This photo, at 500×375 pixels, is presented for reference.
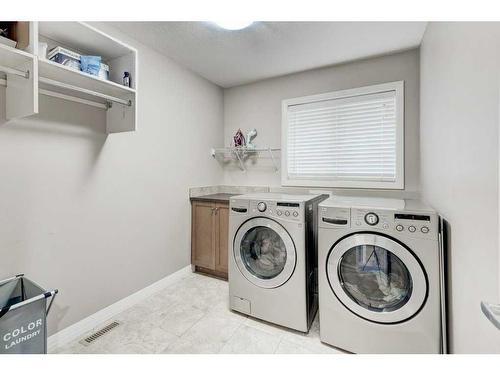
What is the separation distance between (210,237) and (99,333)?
1222 mm

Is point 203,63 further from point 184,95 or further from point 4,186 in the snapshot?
point 4,186

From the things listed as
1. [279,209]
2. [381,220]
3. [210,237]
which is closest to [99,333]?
[210,237]

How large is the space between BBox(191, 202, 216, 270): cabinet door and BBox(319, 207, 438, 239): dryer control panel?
137 centimetres

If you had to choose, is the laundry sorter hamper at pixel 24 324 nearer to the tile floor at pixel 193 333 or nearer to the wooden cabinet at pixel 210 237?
the tile floor at pixel 193 333

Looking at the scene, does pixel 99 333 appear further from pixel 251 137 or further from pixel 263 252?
pixel 251 137

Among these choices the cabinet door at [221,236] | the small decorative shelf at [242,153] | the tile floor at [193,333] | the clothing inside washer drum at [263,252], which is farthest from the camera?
the small decorative shelf at [242,153]

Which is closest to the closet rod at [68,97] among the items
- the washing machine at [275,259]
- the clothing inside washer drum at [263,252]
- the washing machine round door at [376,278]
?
the washing machine at [275,259]

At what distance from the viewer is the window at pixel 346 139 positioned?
233 cm

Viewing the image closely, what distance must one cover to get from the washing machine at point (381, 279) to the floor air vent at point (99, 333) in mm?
1541

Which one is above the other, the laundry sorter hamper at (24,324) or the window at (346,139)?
the window at (346,139)

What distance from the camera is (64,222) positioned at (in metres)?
1.63

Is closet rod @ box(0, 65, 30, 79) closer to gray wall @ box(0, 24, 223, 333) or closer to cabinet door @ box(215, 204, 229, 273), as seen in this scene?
gray wall @ box(0, 24, 223, 333)

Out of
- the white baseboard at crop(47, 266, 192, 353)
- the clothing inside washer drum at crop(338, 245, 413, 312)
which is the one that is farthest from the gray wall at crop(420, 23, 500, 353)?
the white baseboard at crop(47, 266, 192, 353)
